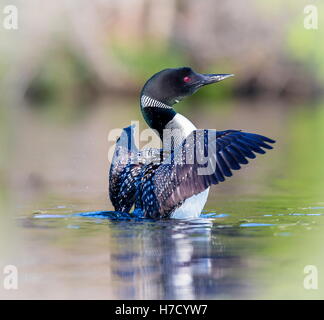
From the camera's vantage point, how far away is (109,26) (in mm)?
27625

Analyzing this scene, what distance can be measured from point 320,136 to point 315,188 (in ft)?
19.4

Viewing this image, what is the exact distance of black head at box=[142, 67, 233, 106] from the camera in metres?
8.23

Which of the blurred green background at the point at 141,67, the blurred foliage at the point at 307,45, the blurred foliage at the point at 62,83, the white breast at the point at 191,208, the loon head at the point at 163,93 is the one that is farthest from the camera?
the blurred foliage at the point at 62,83

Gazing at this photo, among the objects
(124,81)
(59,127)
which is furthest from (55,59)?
(59,127)

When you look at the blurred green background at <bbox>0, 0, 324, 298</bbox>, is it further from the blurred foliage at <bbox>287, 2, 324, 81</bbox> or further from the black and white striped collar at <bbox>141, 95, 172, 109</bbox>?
the black and white striped collar at <bbox>141, 95, 172, 109</bbox>

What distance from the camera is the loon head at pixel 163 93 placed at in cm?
820

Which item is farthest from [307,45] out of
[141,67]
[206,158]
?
[206,158]

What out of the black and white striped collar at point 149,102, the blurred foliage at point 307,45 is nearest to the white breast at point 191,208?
the black and white striped collar at point 149,102

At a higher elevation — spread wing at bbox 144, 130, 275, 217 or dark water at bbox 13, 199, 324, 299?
spread wing at bbox 144, 130, 275, 217

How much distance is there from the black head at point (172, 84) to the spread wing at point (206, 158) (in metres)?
1.06

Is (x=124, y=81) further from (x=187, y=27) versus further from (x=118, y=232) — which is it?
(x=118, y=232)

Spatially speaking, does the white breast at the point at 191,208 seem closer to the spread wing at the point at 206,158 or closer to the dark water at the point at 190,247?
the dark water at the point at 190,247

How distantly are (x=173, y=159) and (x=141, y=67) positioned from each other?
19389mm

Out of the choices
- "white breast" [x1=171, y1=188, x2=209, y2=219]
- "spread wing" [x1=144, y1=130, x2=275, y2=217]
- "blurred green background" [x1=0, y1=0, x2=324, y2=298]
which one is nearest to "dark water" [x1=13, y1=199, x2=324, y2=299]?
"white breast" [x1=171, y1=188, x2=209, y2=219]
